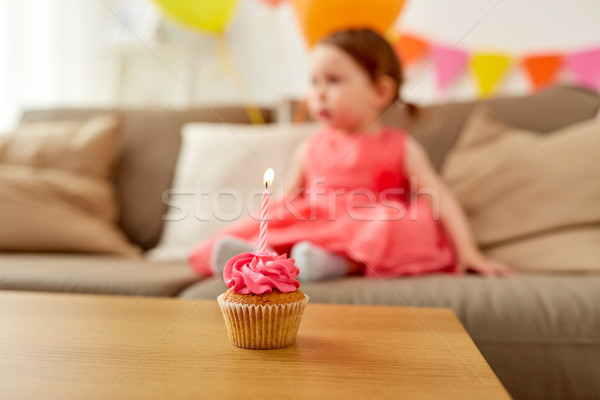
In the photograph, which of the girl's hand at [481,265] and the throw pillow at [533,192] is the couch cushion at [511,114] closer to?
the throw pillow at [533,192]

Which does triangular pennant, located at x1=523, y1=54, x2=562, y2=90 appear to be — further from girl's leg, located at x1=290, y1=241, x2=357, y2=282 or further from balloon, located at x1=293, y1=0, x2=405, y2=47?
girl's leg, located at x1=290, y1=241, x2=357, y2=282

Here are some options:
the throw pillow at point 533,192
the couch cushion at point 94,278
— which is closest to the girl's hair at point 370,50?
the throw pillow at point 533,192

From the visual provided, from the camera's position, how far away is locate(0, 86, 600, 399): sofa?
922mm

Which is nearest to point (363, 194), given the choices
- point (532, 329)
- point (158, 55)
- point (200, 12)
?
point (532, 329)

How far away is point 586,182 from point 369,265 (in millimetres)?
579

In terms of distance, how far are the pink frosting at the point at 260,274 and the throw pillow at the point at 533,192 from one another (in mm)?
800

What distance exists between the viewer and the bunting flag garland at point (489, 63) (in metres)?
2.25

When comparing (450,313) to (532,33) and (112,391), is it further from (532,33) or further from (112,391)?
(532,33)

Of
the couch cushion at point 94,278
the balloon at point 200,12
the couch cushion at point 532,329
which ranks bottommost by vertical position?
the couch cushion at point 532,329

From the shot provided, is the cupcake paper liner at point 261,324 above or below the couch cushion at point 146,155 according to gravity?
below

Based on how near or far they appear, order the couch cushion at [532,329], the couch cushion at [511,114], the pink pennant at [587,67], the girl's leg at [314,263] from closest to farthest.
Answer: the couch cushion at [532,329] → the girl's leg at [314,263] → the couch cushion at [511,114] → the pink pennant at [587,67]

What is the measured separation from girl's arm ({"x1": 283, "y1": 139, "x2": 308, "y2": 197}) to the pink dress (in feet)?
0.06

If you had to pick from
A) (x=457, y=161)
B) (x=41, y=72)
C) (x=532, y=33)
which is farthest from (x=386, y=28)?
(x=41, y=72)

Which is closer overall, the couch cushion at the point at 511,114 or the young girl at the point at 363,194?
the young girl at the point at 363,194
